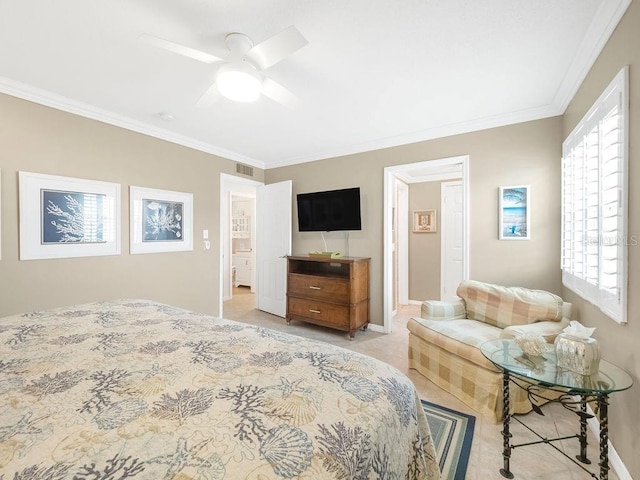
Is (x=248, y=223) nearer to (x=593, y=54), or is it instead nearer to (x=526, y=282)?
(x=526, y=282)

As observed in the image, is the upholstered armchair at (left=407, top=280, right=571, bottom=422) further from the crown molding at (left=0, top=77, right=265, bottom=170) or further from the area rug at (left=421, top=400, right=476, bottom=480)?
the crown molding at (left=0, top=77, right=265, bottom=170)

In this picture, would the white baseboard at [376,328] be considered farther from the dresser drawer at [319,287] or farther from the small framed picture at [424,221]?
the small framed picture at [424,221]

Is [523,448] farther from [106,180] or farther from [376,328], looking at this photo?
[106,180]

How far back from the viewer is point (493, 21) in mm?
1673

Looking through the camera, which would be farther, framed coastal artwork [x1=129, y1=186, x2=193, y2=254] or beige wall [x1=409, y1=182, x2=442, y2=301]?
beige wall [x1=409, y1=182, x2=442, y2=301]

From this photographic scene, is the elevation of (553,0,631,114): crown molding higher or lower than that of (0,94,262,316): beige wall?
higher

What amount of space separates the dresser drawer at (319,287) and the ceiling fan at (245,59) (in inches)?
89.8

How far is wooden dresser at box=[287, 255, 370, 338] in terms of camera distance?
3592mm

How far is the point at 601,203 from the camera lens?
1.73 m

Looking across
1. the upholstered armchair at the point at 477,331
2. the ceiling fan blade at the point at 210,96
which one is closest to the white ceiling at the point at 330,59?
the ceiling fan blade at the point at 210,96

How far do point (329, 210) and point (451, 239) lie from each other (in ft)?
7.77

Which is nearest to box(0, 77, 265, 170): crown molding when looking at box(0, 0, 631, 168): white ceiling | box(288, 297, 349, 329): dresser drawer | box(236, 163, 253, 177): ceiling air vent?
box(0, 0, 631, 168): white ceiling

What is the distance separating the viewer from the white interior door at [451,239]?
4.89 m

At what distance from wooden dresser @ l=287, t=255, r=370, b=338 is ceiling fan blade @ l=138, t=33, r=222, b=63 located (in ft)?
8.27
